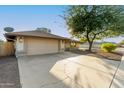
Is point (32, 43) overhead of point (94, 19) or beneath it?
beneath

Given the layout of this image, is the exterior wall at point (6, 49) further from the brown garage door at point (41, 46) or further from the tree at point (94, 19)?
the tree at point (94, 19)

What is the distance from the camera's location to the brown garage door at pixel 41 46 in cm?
931

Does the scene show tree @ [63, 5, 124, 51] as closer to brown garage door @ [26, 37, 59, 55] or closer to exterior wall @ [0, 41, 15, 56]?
brown garage door @ [26, 37, 59, 55]

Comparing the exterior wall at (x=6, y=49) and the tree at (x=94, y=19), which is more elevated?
the tree at (x=94, y=19)

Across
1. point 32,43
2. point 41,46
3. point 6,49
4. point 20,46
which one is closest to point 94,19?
point 41,46

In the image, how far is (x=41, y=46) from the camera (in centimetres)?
1019

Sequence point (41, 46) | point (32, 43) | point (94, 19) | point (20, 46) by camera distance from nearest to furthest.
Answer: point (20, 46) < point (32, 43) < point (41, 46) < point (94, 19)

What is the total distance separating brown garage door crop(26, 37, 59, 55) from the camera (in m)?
9.31

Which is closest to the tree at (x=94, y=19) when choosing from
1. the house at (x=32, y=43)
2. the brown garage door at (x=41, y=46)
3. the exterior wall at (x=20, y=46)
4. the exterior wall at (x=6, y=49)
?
the house at (x=32, y=43)

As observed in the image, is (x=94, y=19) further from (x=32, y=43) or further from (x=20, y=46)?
(x=20, y=46)

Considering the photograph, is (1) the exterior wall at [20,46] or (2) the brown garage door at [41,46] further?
(2) the brown garage door at [41,46]
